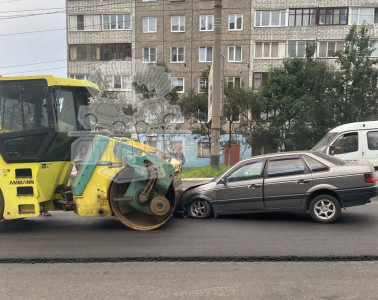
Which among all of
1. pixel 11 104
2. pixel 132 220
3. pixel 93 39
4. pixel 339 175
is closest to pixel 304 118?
pixel 339 175

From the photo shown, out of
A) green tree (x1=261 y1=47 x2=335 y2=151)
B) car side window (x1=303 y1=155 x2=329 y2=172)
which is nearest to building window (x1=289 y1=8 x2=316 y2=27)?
green tree (x1=261 y1=47 x2=335 y2=151)

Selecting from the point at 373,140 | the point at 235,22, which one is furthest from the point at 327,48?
the point at 373,140

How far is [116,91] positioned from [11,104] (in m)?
2.32

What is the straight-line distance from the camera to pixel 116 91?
772 centimetres

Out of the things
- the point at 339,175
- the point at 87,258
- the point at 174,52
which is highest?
the point at 174,52

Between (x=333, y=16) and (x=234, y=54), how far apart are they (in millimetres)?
9749

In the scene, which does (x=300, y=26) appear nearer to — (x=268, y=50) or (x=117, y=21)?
(x=268, y=50)

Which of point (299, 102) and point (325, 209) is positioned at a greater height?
point (299, 102)

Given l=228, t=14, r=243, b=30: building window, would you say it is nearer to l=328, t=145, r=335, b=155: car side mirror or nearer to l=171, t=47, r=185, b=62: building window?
l=171, t=47, r=185, b=62: building window

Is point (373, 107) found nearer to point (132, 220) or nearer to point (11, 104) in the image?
point (132, 220)

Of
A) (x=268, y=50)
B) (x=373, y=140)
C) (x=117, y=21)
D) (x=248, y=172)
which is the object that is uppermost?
(x=117, y=21)

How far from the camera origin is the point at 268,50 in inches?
1276

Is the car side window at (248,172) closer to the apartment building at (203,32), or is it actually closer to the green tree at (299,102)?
the green tree at (299,102)

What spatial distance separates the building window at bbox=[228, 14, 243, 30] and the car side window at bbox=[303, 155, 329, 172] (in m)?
28.6
